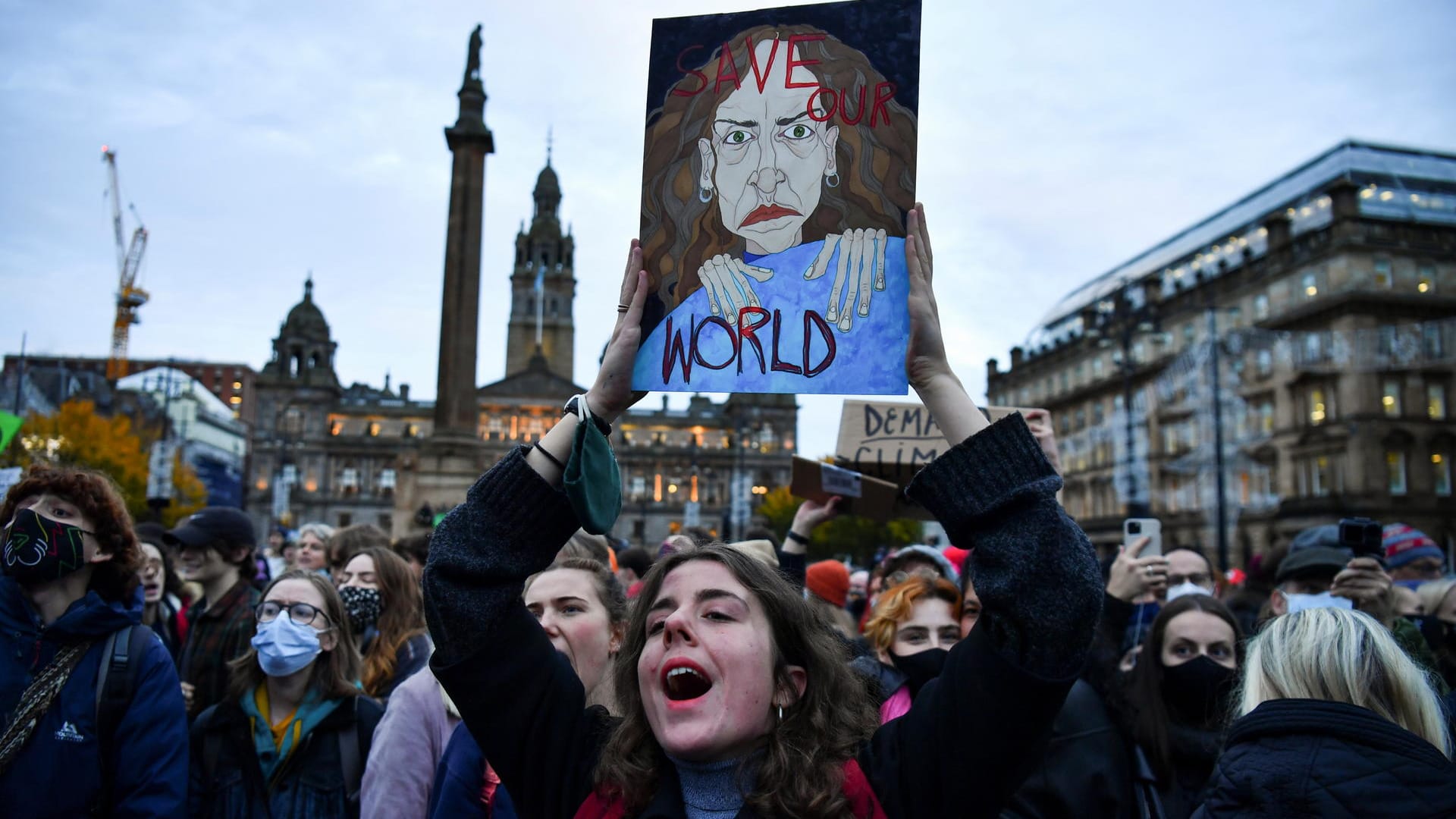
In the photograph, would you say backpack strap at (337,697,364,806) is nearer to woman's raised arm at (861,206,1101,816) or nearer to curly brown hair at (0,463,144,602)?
curly brown hair at (0,463,144,602)

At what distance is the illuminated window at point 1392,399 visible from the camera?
38.0 metres

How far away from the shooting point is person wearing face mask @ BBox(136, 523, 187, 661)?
6414mm

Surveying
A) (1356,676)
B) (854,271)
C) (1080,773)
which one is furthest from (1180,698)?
(854,271)

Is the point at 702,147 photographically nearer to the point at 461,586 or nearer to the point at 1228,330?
the point at 461,586

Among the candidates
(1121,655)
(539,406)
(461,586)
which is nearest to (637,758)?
(461,586)

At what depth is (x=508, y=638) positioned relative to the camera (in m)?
2.34

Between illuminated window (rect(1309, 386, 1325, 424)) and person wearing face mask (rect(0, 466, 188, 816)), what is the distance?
42926mm

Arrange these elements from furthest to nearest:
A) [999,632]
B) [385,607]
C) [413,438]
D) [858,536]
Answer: [413,438] → [858,536] → [385,607] → [999,632]

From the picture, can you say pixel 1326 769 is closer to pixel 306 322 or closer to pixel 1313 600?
pixel 1313 600

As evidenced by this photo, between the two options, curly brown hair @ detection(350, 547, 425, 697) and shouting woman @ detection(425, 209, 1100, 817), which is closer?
shouting woman @ detection(425, 209, 1100, 817)

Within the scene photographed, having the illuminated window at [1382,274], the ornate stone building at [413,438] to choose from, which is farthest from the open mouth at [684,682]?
the ornate stone building at [413,438]

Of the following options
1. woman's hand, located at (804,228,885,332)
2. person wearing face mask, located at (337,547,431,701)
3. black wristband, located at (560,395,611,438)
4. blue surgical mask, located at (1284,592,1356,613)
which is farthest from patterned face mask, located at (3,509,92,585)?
blue surgical mask, located at (1284,592,1356,613)

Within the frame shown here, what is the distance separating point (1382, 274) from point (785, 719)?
145 ft

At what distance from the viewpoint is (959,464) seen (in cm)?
211
